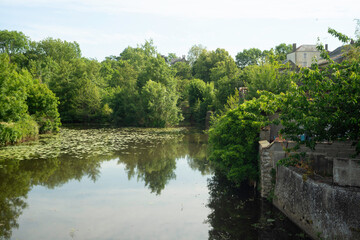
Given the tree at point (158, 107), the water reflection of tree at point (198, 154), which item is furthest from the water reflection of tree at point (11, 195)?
the tree at point (158, 107)

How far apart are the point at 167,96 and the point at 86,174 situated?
95.0ft

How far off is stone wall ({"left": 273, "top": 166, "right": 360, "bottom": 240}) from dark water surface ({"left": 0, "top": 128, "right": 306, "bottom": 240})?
0.62 metres

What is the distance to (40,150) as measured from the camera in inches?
963

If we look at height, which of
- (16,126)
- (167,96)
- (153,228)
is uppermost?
(167,96)

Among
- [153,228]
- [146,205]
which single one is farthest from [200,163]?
[153,228]

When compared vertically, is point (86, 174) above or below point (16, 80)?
below

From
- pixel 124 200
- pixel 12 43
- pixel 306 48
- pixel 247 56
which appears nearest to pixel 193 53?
pixel 247 56

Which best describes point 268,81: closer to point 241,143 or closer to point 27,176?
point 241,143

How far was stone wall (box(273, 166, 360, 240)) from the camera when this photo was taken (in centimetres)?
859

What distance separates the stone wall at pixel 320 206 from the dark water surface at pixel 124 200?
617 mm

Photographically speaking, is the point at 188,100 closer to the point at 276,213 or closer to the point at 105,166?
the point at 105,166

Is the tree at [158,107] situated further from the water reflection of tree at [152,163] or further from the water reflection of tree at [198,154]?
the water reflection of tree at [152,163]

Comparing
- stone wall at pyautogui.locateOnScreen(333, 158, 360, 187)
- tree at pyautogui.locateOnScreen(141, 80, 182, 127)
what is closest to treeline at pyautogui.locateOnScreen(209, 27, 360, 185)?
stone wall at pyautogui.locateOnScreen(333, 158, 360, 187)

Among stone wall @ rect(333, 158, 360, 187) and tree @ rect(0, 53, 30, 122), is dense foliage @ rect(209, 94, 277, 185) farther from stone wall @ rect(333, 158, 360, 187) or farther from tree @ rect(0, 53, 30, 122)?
tree @ rect(0, 53, 30, 122)
